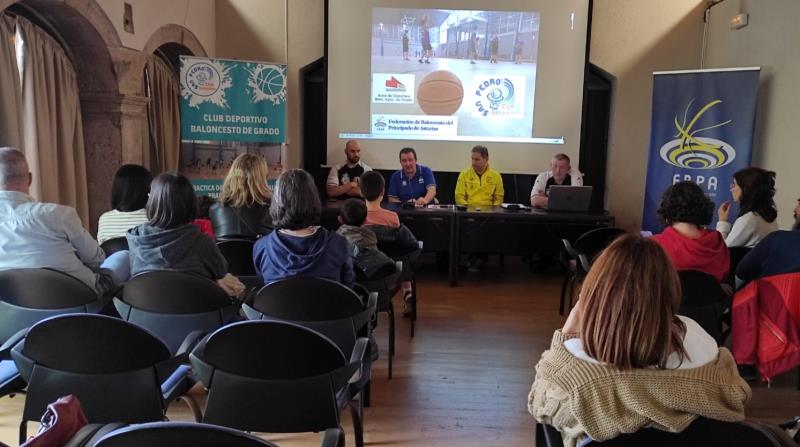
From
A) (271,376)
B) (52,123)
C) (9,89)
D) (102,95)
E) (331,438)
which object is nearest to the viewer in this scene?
(331,438)

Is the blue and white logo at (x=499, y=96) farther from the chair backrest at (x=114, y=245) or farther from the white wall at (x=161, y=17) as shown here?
the chair backrest at (x=114, y=245)

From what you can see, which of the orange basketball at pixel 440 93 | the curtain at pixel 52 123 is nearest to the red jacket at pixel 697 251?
the orange basketball at pixel 440 93

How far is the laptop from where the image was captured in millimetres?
5371

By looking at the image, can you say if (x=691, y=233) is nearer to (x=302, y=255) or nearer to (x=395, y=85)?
(x=302, y=255)

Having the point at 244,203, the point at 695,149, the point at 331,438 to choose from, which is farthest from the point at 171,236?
the point at 695,149

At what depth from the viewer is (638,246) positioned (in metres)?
1.35

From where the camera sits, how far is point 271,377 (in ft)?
5.77

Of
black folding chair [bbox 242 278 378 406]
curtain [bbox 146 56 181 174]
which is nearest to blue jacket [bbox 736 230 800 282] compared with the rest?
black folding chair [bbox 242 278 378 406]

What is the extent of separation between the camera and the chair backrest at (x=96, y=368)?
1758 millimetres

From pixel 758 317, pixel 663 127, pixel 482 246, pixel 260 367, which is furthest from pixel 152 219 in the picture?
pixel 663 127

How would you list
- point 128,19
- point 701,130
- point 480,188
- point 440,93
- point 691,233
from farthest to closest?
1. point 440,93
2. point 480,188
3. point 701,130
4. point 128,19
5. point 691,233

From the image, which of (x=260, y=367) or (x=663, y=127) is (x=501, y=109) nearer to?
(x=663, y=127)

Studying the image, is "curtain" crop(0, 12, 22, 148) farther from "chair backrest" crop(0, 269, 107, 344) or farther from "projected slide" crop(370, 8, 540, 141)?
"projected slide" crop(370, 8, 540, 141)

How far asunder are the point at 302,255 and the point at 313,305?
331 millimetres
